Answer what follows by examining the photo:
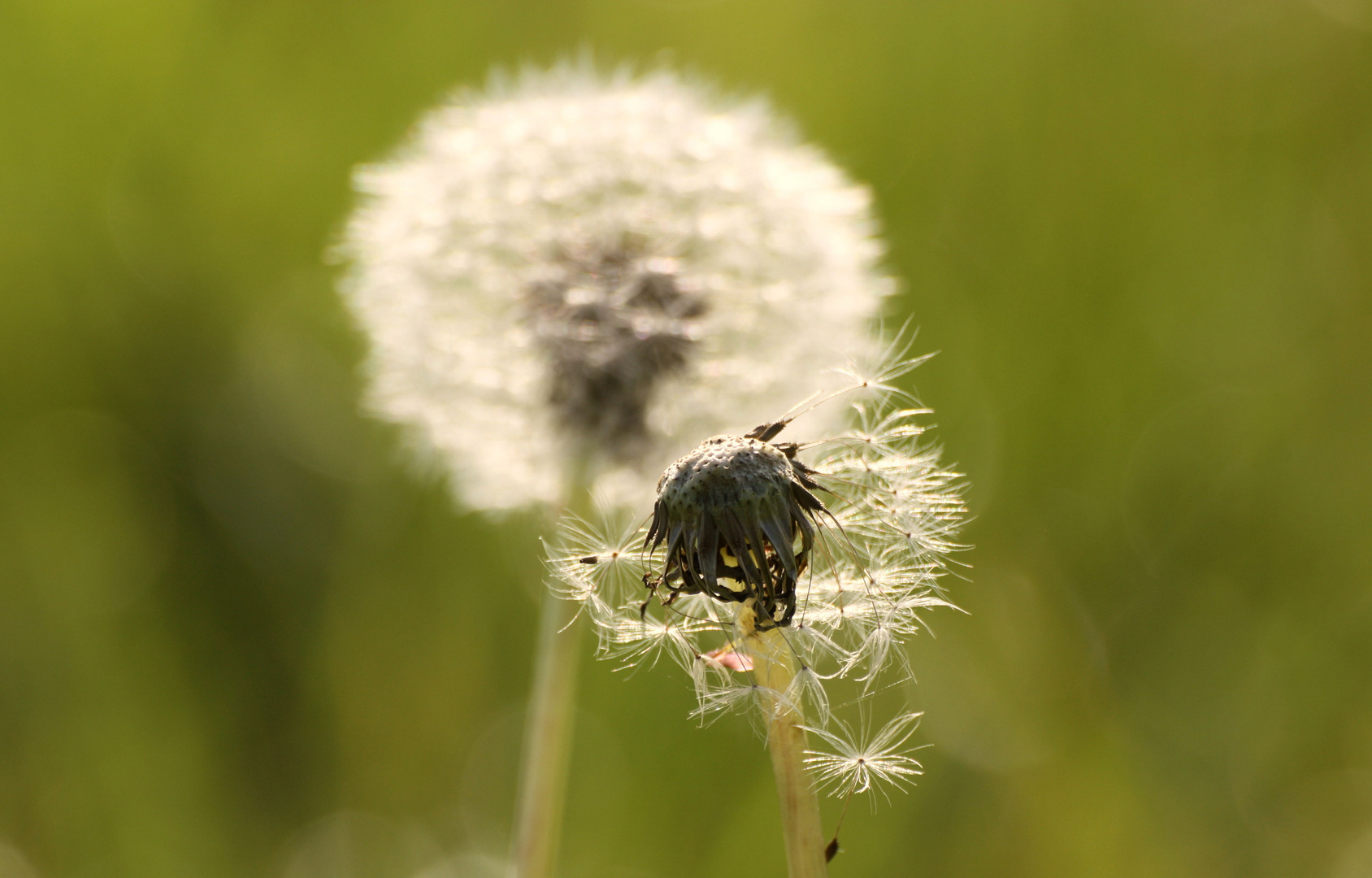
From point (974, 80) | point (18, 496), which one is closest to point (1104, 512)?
point (974, 80)

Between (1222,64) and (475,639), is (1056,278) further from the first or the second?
(475,639)

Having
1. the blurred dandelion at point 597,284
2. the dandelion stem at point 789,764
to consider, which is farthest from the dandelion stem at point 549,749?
the dandelion stem at point 789,764

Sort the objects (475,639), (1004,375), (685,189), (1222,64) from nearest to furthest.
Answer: (685,189), (475,639), (1004,375), (1222,64)

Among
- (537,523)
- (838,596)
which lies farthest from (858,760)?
(537,523)

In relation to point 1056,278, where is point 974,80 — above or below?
above

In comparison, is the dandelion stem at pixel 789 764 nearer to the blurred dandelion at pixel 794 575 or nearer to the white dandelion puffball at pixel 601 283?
the blurred dandelion at pixel 794 575


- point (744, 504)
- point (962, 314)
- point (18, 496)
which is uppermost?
point (962, 314)

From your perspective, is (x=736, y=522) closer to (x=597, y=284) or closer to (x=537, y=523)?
(x=597, y=284)

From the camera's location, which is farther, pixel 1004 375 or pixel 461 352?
pixel 1004 375
